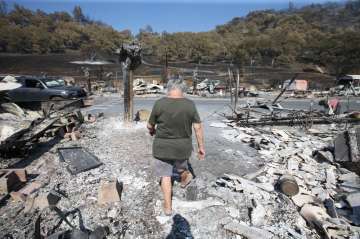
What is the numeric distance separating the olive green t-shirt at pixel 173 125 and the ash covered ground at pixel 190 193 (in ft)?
3.28

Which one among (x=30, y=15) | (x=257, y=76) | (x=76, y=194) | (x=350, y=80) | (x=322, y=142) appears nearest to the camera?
(x=76, y=194)

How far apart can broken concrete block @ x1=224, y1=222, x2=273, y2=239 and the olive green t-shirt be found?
1.15 meters

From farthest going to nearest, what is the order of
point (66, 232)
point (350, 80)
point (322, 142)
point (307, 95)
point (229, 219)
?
point (350, 80) < point (307, 95) < point (322, 142) < point (229, 219) < point (66, 232)

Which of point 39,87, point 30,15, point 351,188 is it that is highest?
point 30,15

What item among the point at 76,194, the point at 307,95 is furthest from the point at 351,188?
the point at 307,95

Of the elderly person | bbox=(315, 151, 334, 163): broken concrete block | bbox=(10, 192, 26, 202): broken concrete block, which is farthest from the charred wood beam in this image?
bbox=(10, 192, 26, 202): broken concrete block

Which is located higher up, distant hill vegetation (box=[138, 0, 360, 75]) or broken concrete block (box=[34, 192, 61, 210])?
distant hill vegetation (box=[138, 0, 360, 75])

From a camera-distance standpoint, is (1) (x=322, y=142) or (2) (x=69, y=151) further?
(1) (x=322, y=142)

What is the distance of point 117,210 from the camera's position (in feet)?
15.7

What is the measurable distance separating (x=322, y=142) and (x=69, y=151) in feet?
24.8

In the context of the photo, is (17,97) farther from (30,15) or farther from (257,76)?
(30,15)

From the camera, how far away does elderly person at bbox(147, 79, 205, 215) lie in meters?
4.31

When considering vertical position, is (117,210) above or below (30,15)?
below

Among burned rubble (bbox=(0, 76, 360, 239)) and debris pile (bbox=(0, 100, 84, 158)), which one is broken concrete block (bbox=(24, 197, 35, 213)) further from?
debris pile (bbox=(0, 100, 84, 158))
